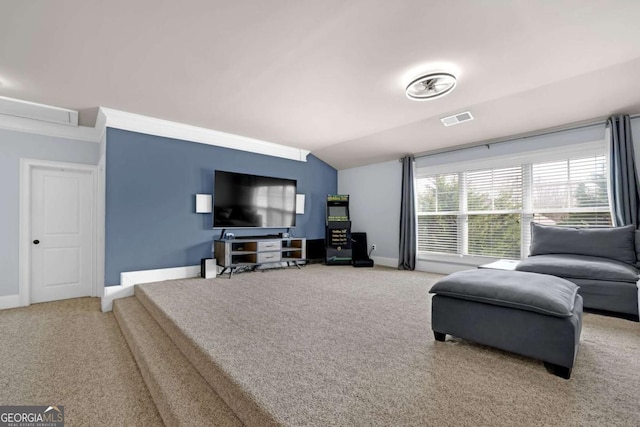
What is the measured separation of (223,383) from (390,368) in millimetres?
925

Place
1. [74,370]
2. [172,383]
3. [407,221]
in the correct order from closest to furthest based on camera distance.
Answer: [172,383], [74,370], [407,221]

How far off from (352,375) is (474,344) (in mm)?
992

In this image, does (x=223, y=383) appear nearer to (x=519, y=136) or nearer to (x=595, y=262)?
(x=595, y=262)

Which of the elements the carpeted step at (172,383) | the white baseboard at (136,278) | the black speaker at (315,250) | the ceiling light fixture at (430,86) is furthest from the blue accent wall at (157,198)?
the ceiling light fixture at (430,86)

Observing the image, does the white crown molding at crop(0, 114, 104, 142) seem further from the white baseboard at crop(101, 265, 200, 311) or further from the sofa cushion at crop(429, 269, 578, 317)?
the sofa cushion at crop(429, 269, 578, 317)

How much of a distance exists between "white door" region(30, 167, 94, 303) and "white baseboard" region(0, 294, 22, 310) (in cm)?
18

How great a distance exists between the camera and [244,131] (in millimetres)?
4652

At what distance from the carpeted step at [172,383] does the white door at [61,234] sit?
6.91ft

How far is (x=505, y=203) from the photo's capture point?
172 inches

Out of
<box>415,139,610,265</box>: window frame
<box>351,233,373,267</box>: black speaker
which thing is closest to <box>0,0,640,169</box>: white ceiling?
<box>415,139,610,265</box>: window frame

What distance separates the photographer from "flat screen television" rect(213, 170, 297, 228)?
15.2 ft

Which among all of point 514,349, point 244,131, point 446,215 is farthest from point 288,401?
point 446,215

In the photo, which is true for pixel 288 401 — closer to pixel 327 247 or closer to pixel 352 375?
pixel 352 375

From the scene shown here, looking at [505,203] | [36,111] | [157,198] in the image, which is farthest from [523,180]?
[36,111]
